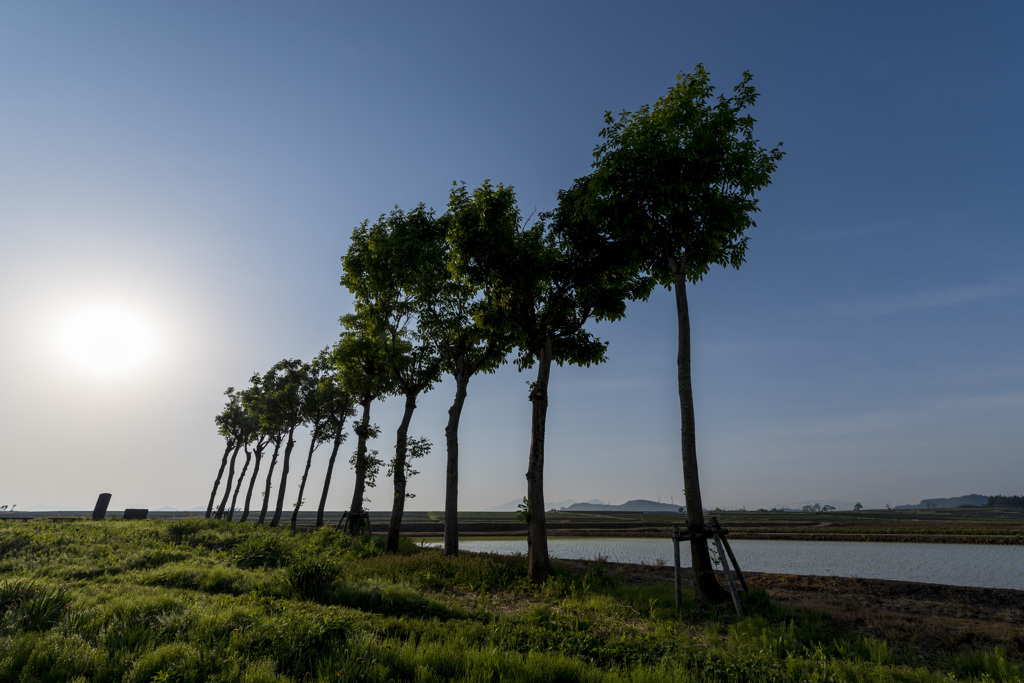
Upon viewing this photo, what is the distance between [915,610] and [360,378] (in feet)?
80.1

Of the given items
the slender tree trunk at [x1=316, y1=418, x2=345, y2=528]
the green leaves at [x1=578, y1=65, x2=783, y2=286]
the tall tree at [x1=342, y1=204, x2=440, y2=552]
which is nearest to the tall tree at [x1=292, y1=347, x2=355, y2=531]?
the slender tree trunk at [x1=316, y1=418, x2=345, y2=528]

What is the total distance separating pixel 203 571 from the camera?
13.1m

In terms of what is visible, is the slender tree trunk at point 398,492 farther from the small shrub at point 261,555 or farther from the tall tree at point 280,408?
the tall tree at point 280,408

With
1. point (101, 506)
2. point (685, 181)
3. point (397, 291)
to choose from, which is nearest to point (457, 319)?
point (397, 291)

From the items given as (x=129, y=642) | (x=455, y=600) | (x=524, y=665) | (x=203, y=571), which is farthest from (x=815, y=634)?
(x=203, y=571)

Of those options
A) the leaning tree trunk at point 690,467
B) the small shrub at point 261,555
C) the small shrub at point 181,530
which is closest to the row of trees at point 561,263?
the leaning tree trunk at point 690,467

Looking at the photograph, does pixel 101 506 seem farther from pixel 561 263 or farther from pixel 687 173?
→ pixel 687 173

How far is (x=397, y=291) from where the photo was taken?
23547 millimetres

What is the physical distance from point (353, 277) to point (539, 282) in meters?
11.6

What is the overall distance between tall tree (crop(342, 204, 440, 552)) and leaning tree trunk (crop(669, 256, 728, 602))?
1236 centimetres

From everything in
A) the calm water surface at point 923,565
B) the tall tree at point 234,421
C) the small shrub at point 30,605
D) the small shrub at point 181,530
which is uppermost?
the tall tree at point 234,421

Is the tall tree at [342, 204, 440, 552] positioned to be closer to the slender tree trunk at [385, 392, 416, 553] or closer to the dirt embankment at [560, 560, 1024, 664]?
the slender tree trunk at [385, 392, 416, 553]

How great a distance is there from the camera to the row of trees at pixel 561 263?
13344 millimetres

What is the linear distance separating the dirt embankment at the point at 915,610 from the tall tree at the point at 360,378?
48.4ft
